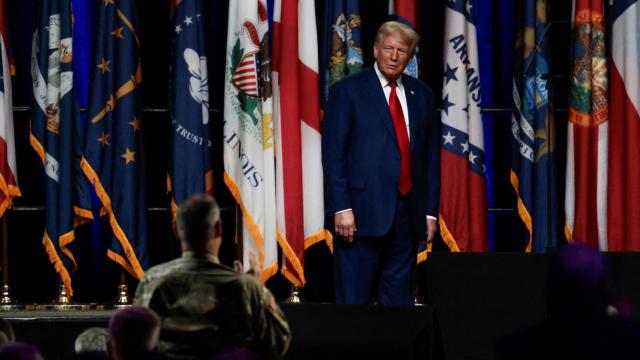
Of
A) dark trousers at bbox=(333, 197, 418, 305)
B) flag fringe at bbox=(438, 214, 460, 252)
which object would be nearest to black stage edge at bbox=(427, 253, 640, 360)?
dark trousers at bbox=(333, 197, 418, 305)

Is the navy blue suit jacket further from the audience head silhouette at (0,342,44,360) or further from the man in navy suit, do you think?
the audience head silhouette at (0,342,44,360)

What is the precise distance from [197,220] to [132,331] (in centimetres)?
43

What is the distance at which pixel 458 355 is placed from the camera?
5.11 meters

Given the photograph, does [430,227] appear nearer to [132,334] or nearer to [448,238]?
[448,238]

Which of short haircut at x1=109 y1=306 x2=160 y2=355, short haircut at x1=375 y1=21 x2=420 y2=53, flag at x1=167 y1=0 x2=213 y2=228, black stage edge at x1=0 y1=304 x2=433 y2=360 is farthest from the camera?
flag at x1=167 y1=0 x2=213 y2=228

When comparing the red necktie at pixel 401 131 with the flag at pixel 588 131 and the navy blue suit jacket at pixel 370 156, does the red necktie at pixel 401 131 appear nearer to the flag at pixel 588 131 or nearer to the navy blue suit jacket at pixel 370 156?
the navy blue suit jacket at pixel 370 156

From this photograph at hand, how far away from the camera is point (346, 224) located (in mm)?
5559

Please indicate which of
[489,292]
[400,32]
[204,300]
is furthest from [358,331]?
[400,32]

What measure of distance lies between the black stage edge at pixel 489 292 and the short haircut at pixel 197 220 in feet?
6.44

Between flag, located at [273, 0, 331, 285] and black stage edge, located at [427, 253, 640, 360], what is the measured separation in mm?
2078

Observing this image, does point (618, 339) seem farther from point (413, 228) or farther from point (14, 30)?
point (14, 30)

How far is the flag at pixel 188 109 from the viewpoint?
704cm

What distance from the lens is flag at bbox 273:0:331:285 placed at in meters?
7.20

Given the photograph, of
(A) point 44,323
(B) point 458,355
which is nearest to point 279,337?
(B) point 458,355
